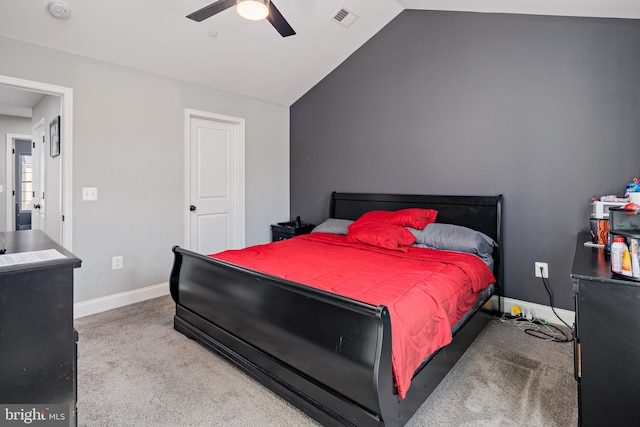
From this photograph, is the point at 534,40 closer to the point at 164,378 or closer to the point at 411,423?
the point at 411,423

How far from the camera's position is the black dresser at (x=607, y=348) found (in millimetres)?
1321

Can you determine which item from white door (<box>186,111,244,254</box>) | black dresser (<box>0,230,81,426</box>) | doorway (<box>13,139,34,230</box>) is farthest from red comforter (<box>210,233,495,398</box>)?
doorway (<box>13,139,34,230</box>)

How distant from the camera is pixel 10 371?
3.47 ft

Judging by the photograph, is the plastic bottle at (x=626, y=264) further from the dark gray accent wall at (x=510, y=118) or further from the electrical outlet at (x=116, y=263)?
the electrical outlet at (x=116, y=263)

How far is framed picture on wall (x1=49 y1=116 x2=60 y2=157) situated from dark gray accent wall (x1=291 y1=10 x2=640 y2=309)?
10.3ft

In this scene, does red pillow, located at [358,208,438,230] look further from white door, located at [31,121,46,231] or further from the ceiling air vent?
white door, located at [31,121,46,231]

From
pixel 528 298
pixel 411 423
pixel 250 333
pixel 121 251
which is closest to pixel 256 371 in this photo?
pixel 250 333

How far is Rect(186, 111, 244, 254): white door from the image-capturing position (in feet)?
13.1

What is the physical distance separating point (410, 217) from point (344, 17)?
7.11 ft

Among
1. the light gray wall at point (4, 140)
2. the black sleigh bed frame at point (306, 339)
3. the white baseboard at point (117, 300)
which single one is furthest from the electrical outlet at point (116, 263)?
the light gray wall at point (4, 140)

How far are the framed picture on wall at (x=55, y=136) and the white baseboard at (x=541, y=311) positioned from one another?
15.3ft

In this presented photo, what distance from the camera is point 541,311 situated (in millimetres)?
2988
